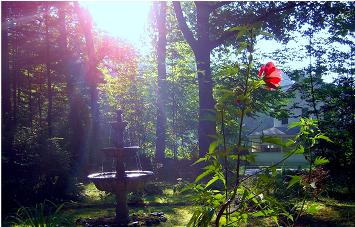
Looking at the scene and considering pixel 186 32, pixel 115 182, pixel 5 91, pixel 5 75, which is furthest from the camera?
pixel 186 32

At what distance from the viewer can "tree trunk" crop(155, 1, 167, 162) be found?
1803 centimetres

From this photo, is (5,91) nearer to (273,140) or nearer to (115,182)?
(115,182)

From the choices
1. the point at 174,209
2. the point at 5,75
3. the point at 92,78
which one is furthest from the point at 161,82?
the point at 174,209

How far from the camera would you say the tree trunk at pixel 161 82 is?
1803cm

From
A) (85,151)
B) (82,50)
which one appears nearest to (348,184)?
(85,151)

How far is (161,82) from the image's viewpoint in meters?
19.4

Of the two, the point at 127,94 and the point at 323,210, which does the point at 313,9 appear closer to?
the point at 323,210

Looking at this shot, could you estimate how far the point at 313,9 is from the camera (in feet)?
42.4

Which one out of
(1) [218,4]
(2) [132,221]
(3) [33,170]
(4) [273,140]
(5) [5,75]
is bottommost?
(2) [132,221]

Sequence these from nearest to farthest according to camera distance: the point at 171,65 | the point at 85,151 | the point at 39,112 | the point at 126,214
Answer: the point at 126,214 → the point at 85,151 → the point at 39,112 → the point at 171,65

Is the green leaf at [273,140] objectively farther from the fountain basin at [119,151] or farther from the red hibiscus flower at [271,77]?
the fountain basin at [119,151]

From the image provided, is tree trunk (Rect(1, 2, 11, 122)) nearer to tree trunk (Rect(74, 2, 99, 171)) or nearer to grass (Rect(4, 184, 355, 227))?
grass (Rect(4, 184, 355, 227))

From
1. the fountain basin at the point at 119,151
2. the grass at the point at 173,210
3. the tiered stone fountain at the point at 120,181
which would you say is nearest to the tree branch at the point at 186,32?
the grass at the point at 173,210

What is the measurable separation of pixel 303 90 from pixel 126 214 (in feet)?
27.4
